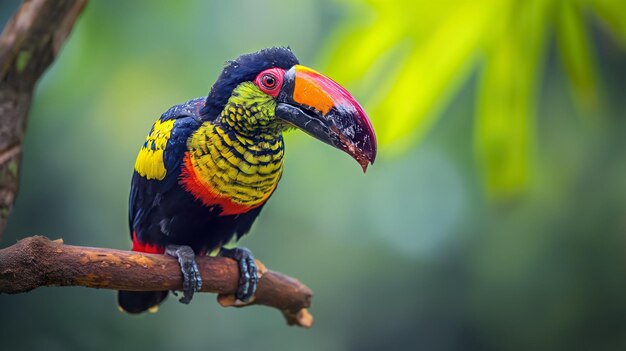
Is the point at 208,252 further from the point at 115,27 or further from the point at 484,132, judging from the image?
the point at 115,27

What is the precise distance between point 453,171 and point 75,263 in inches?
144

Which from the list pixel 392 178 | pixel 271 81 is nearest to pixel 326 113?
pixel 271 81

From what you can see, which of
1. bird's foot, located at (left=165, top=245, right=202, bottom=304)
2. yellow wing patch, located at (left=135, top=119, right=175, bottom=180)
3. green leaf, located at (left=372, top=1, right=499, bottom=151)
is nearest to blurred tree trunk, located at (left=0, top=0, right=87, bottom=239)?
yellow wing patch, located at (left=135, top=119, right=175, bottom=180)

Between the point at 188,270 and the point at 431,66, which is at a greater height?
the point at 431,66

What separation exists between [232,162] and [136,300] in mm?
523

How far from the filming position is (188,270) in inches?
65.2

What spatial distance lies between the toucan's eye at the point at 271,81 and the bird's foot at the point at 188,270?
0.43 meters

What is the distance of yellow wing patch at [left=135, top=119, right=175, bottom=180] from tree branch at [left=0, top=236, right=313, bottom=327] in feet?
0.65

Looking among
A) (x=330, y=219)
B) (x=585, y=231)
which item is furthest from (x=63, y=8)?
(x=585, y=231)

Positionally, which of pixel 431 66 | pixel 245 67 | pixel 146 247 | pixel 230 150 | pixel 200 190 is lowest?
pixel 146 247

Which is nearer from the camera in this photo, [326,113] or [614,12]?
[326,113]

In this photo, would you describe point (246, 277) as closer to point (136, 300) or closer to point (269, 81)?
point (136, 300)

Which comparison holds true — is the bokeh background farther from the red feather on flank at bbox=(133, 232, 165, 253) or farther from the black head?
the red feather on flank at bbox=(133, 232, 165, 253)

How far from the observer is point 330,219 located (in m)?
4.61
